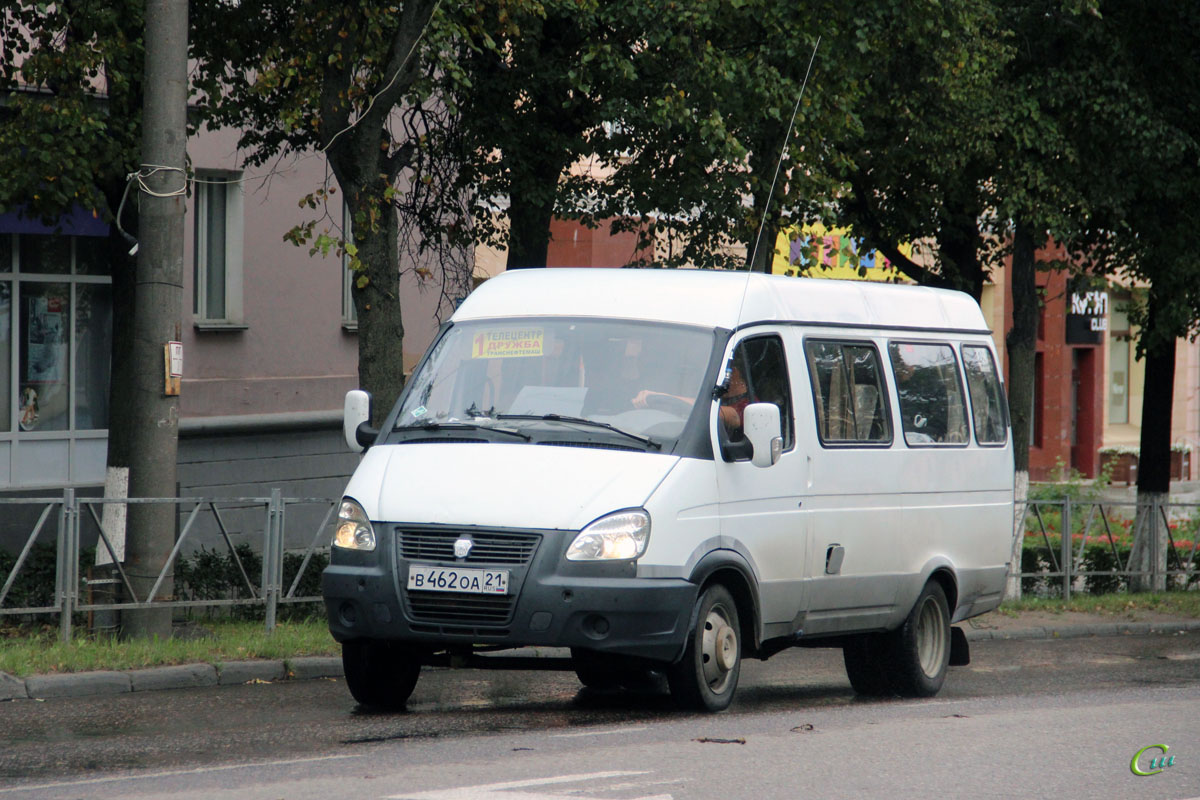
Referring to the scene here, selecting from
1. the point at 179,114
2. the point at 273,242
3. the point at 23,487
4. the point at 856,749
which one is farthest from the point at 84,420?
the point at 856,749

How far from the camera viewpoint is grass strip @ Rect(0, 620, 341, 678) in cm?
1020

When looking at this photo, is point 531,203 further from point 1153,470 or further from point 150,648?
point 1153,470

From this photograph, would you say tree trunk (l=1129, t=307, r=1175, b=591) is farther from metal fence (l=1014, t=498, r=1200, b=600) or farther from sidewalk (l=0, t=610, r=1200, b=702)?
sidewalk (l=0, t=610, r=1200, b=702)

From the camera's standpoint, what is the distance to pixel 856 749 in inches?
297

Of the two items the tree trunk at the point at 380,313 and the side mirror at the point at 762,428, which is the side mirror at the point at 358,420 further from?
the tree trunk at the point at 380,313

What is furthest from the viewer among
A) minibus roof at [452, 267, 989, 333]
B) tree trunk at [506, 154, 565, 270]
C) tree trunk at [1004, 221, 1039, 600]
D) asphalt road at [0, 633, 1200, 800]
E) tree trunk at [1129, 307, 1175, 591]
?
tree trunk at [1129, 307, 1175, 591]

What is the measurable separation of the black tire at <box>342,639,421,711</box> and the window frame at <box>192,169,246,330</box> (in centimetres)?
1133

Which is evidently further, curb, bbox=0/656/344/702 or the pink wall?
the pink wall

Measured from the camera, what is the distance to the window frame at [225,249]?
1984 centimetres

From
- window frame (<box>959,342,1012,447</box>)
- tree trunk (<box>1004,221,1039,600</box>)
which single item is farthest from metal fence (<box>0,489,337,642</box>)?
tree trunk (<box>1004,221,1039,600</box>)

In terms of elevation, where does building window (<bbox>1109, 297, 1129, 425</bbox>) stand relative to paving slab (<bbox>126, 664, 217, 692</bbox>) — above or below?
above

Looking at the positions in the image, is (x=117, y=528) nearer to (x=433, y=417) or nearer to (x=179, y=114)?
(x=179, y=114)

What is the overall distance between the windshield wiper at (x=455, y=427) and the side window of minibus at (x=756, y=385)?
43.3 inches

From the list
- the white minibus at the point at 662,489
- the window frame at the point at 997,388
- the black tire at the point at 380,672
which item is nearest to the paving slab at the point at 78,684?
the black tire at the point at 380,672
